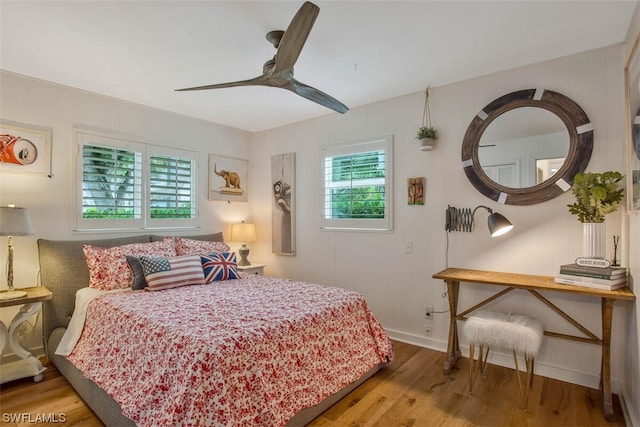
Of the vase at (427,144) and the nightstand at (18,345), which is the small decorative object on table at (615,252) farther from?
the nightstand at (18,345)

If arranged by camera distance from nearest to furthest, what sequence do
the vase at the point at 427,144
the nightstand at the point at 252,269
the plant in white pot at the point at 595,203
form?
the plant in white pot at the point at 595,203 < the vase at the point at 427,144 < the nightstand at the point at 252,269

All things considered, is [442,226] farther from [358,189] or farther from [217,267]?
[217,267]

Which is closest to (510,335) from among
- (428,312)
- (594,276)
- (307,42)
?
(594,276)

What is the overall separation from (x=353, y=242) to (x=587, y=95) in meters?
2.40

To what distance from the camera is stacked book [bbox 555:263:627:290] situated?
214cm

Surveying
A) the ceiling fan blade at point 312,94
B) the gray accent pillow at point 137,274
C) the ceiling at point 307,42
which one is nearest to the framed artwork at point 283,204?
the ceiling at point 307,42

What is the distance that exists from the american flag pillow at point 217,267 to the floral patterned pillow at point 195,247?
284 mm

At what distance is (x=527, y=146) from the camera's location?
2742 mm

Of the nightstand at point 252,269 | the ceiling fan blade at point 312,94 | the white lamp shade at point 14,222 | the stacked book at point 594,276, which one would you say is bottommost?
the nightstand at point 252,269

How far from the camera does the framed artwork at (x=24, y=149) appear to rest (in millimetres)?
2777

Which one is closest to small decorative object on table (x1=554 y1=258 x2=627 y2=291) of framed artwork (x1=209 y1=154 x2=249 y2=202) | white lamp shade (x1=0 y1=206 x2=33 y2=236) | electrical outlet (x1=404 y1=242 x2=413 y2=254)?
electrical outlet (x1=404 y1=242 x2=413 y2=254)

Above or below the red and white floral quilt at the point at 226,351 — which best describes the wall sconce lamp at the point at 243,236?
above

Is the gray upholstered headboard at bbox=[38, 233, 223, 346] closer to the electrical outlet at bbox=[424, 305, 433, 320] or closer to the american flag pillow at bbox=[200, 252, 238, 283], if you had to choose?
the american flag pillow at bbox=[200, 252, 238, 283]

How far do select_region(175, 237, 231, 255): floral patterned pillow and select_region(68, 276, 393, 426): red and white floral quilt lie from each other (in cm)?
70
